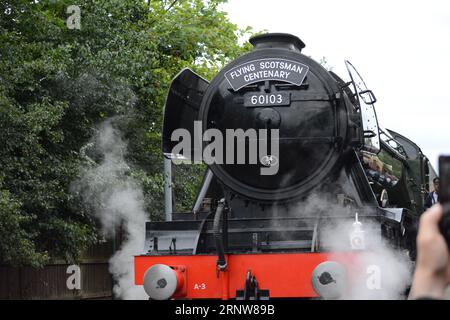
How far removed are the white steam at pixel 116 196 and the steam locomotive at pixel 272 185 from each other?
1.18 metres

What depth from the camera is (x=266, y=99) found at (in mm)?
6562

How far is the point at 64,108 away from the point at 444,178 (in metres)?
7.67

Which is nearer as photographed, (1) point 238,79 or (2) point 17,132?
(1) point 238,79

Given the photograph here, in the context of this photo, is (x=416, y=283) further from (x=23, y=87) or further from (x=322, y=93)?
(x=23, y=87)

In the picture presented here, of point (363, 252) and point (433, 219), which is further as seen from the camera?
point (363, 252)

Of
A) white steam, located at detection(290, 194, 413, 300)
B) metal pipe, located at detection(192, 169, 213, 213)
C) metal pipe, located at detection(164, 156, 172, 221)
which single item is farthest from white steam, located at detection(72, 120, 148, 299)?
white steam, located at detection(290, 194, 413, 300)

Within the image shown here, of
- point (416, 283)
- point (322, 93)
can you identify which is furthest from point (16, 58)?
point (416, 283)

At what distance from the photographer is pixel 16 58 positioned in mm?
8430

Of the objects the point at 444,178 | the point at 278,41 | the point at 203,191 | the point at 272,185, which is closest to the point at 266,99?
the point at 278,41

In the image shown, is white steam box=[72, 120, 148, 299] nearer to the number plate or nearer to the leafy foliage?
the leafy foliage

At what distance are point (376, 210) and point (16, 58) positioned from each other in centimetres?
467

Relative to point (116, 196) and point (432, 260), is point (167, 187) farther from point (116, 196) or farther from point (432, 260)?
point (432, 260)

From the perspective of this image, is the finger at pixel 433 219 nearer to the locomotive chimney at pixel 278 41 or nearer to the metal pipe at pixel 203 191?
the locomotive chimney at pixel 278 41

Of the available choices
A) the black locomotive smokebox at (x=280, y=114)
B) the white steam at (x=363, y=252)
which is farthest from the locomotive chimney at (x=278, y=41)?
the white steam at (x=363, y=252)
